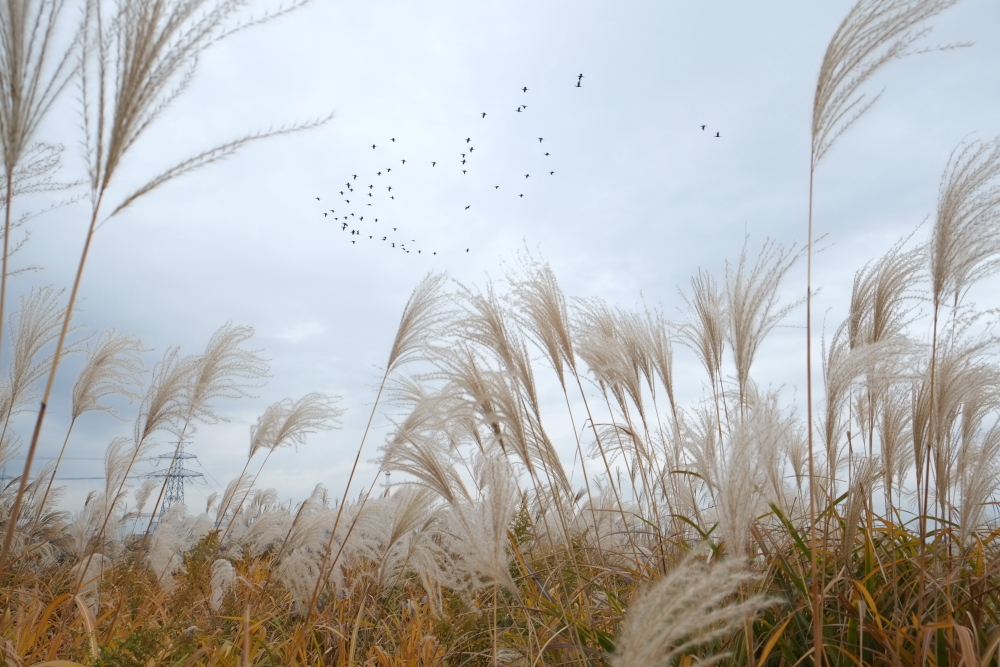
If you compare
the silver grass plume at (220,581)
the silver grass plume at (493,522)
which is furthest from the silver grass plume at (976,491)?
the silver grass plume at (220,581)

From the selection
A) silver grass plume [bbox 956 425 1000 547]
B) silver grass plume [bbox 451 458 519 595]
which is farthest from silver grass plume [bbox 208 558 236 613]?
silver grass plume [bbox 956 425 1000 547]

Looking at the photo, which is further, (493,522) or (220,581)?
(220,581)

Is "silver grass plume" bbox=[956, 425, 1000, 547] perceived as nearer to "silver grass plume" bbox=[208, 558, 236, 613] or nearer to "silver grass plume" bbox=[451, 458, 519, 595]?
"silver grass plume" bbox=[451, 458, 519, 595]

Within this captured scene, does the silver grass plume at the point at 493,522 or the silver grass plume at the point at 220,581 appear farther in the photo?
the silver grass plume at the point at 220,581

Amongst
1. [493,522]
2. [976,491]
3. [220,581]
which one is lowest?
[220,581]

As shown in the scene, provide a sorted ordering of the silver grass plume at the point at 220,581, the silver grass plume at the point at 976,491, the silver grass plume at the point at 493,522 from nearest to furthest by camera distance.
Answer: the silver grass plume at the point at 493,522 → the silver grass plume at the point at 976,491 → the silver grass plume at the point at 220,581

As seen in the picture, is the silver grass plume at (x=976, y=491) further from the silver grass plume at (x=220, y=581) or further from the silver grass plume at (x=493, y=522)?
the silver grass plume at (x=220, y=581)

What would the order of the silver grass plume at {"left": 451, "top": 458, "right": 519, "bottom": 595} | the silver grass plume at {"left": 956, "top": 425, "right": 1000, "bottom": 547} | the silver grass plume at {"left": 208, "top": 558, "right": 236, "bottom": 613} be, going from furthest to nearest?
the silver grass plume at {"left": 208, "top": 558, "right": 236, "bottom": 613}
the silver grass plume at {"left": 956, "top": 425, "right": 1000, "bottom": 547}
the silver grass plume at {"left": 451, "top": 458, "right": 519, "bottom": 595}

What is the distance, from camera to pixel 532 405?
8.29 feet

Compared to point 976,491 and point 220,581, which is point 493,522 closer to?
point 976,491

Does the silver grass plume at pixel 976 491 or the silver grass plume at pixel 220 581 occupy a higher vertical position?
the silver grass plume at pixel 976 491

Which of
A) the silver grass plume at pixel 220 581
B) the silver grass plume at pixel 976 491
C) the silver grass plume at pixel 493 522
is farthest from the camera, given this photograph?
the silver grass plume at pixel 220 581

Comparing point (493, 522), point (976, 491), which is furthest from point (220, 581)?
point (976, 491)

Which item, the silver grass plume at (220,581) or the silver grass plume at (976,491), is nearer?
the silver grass plume at (976,491)
